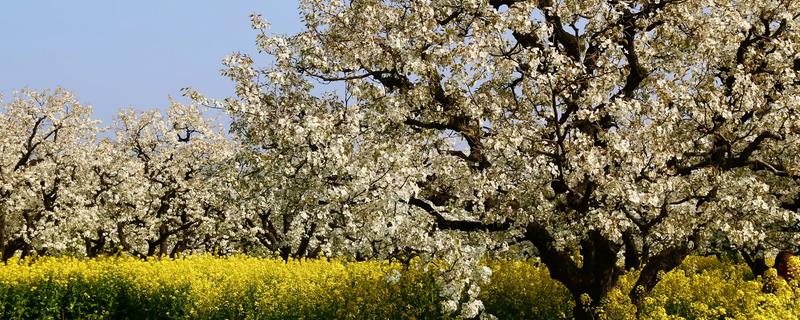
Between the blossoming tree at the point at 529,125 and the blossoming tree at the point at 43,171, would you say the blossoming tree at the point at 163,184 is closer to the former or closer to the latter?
the blossoming tree at the point at 43,171

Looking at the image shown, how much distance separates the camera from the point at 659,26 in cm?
1356

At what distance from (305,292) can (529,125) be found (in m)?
7.44

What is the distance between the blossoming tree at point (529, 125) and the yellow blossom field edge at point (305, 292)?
A: 1.37 m

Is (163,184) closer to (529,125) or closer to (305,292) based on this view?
(305,292)

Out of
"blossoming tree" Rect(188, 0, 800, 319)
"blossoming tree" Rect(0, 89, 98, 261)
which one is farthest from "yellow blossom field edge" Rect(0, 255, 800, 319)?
"blossoming tree" Rect(0, 89, 98, 261)

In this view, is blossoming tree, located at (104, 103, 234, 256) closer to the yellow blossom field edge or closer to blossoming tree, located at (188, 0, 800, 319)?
the yellow blossom field edge

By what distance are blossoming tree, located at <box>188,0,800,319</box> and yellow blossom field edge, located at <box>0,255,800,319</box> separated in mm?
1372

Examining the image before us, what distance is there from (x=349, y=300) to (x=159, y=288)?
6.06 meters

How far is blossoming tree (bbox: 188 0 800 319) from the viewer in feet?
39.8

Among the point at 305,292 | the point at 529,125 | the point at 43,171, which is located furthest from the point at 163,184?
the point at 529,125

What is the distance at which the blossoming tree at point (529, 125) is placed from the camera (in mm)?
12133

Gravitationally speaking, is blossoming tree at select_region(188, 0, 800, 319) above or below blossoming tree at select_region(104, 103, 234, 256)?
below

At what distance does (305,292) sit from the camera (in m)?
18.0

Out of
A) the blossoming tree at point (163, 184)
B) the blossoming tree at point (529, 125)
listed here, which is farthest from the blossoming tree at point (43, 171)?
the blossoming tree at point (529, 125)
